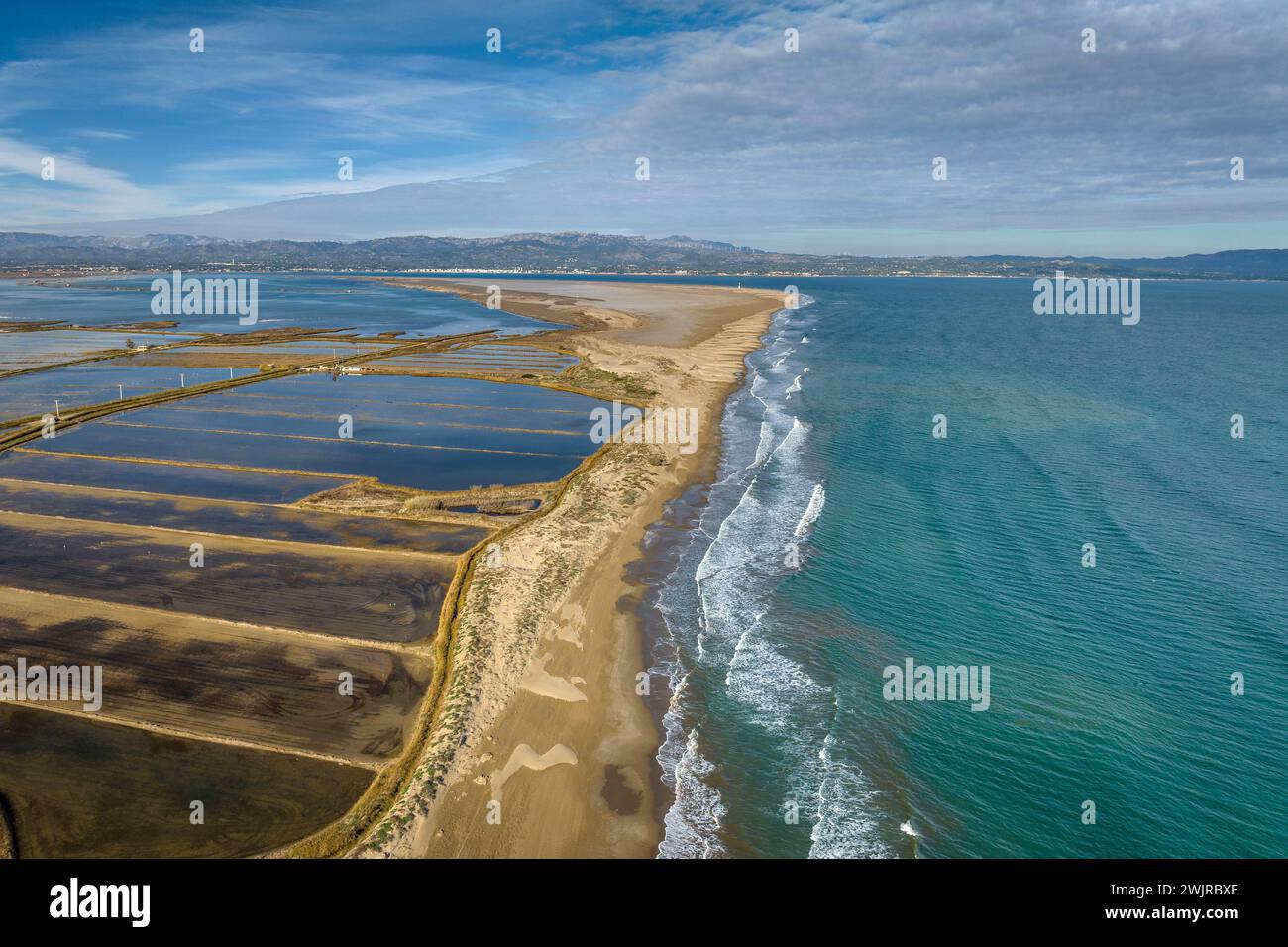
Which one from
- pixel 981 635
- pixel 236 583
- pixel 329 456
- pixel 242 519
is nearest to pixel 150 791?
pixel 236 583

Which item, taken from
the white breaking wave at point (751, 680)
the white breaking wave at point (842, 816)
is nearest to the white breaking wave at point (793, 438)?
the white breaking wave at point (751, 680)

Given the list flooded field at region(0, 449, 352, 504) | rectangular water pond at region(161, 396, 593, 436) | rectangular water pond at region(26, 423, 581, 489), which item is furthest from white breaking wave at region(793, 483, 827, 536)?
flooded field at region(0, 449, 352, 504)

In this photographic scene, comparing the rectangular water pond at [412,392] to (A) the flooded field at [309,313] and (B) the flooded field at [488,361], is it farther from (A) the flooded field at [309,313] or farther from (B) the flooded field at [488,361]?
(A) the flooded field at [309,313]

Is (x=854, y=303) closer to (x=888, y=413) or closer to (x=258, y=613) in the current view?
(x=888, y=413)

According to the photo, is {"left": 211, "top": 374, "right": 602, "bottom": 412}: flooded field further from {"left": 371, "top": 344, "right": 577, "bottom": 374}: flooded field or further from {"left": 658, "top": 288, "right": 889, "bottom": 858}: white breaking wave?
{"left": 658, "top": 288, "right": 889, "bottom": 858}: white breaking wave

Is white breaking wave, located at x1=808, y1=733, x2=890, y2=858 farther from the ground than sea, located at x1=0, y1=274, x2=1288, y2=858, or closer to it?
closer to it

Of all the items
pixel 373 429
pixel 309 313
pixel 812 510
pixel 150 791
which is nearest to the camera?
pixel 150 791

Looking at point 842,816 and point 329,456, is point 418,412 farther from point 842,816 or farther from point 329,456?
point 842,816
